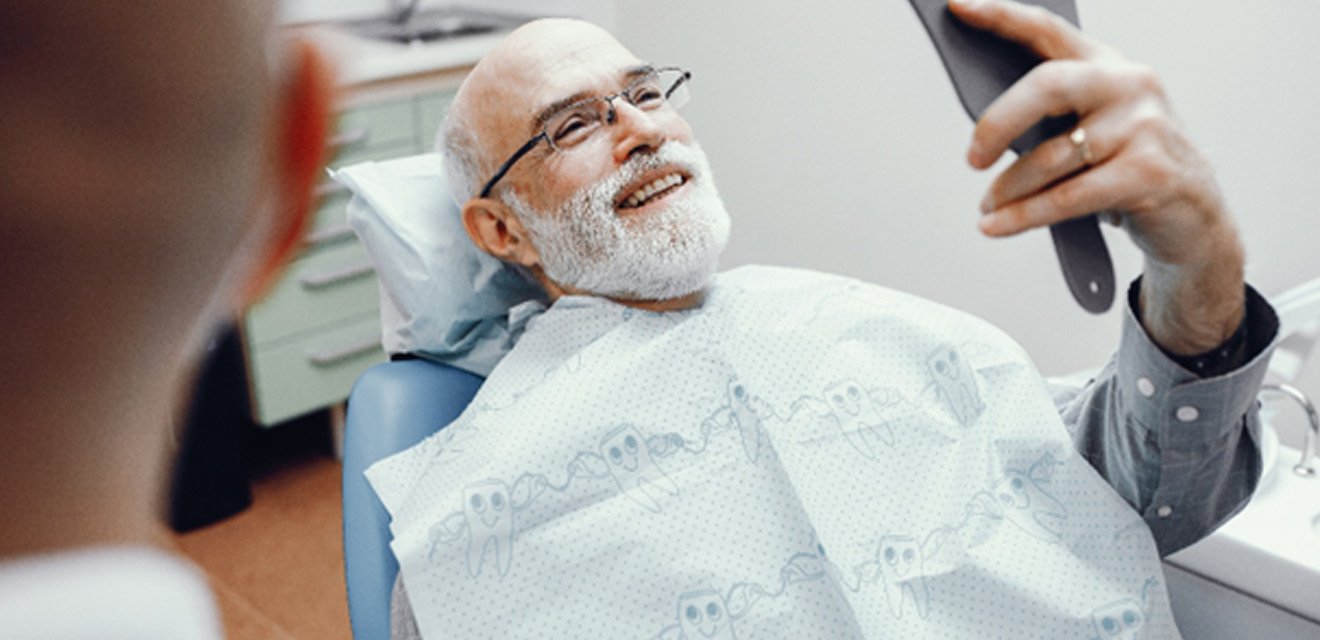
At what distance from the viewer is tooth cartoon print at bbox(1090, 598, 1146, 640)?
1226 millimetres

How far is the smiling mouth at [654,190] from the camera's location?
1.52m

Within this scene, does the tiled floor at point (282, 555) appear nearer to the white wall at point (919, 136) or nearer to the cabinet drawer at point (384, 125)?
the cabinet drawer at point (384, 125)

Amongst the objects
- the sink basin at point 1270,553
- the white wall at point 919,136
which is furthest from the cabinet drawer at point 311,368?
the sink basin at point 1270,553

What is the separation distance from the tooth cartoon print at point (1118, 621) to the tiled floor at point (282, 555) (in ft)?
5.10

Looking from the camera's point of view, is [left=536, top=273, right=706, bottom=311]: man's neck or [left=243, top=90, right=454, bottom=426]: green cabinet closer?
[left=536, top=273, right=706, bottom=311]: man's neck

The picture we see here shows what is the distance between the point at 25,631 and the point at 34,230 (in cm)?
8

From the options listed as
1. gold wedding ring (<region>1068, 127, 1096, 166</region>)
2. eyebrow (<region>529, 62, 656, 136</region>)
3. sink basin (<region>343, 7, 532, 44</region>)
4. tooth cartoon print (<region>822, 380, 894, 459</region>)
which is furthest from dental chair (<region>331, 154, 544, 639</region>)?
sink basin (<region>343, 7, 532, 44</region>)

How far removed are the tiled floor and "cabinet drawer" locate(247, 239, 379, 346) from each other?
0.43 metres

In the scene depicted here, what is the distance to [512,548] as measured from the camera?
1.26 meters

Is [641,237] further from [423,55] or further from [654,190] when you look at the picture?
[423,55]

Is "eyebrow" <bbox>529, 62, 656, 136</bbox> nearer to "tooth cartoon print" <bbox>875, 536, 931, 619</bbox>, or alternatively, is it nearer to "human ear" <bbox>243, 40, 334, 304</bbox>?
"tooth cartoon print" <bbox>875, 536, 931, 619</bbox>

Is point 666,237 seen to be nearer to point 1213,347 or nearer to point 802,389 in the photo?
point 802,389

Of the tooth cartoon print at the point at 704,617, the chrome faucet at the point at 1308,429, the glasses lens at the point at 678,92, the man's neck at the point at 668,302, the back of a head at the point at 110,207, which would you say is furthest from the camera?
the glasses lens at the point at 678,92

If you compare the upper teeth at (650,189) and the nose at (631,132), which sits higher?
the nose at (631,132)
